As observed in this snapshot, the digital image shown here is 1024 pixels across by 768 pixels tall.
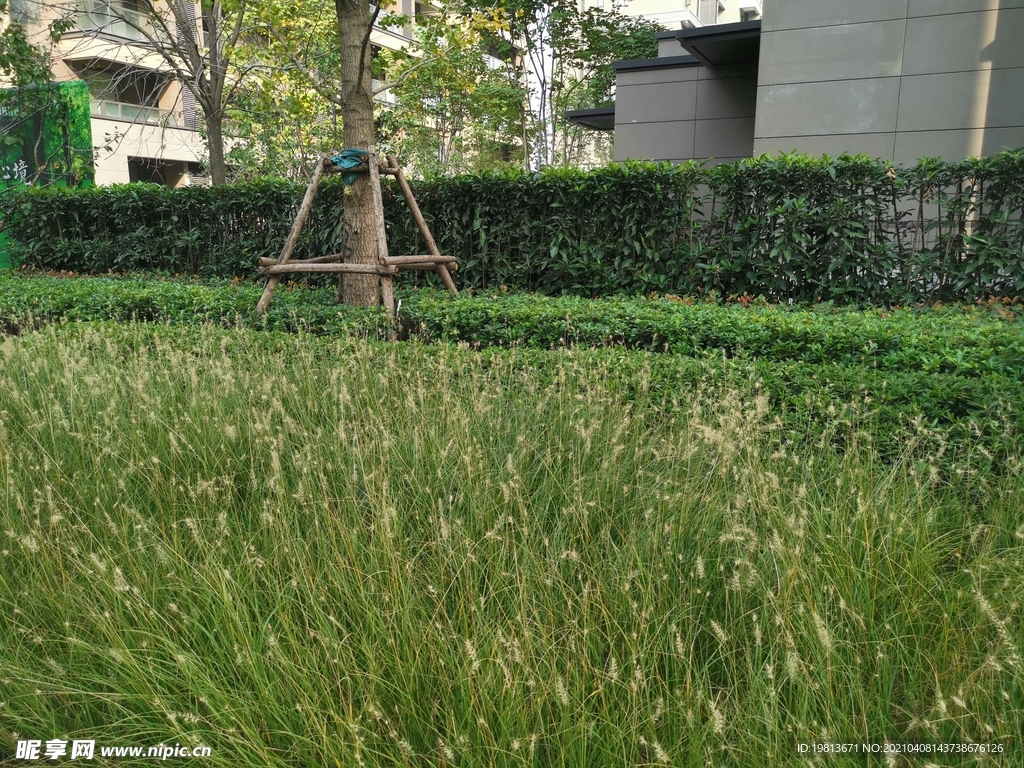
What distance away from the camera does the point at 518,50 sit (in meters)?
18.1

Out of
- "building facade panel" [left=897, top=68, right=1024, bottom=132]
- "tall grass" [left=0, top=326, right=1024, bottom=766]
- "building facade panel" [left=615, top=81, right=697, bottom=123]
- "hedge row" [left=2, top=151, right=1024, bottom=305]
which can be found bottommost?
"tall grass" [left=0, top=326, right=1024, bottom=766]

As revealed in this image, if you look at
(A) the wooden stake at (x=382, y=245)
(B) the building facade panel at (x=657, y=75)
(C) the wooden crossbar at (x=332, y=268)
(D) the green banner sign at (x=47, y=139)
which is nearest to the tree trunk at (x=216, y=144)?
(D) the green banner sign at (x=47, y=139)

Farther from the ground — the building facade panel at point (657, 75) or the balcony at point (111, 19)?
the balcony at point (111, 19)

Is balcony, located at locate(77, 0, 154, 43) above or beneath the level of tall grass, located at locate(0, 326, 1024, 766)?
above

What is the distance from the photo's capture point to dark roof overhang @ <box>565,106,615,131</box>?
49.5 ft

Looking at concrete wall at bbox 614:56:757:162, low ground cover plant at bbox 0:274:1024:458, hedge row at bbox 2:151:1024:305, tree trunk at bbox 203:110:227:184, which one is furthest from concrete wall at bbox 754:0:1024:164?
tree trunk at bbox 203:110:227:184

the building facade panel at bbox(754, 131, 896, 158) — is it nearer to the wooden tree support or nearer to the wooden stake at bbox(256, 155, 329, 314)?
the wooden tree support

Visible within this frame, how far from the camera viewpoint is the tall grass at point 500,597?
1850 millimetres

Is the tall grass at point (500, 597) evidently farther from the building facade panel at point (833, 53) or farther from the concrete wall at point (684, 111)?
the concrete wall at point (684, 111)

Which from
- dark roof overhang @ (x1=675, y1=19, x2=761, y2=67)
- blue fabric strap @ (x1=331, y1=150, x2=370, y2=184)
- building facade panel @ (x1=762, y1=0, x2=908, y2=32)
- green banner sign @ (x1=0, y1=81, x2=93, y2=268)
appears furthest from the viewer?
green banner sign @ (x1=0, y1=81, x2=93, y2=268)

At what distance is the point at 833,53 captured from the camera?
9.71 meters

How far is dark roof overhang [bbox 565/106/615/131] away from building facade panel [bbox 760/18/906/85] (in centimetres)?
526

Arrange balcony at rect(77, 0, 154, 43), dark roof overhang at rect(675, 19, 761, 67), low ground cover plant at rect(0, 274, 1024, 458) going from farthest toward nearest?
dark roof overhang at rect(675, 19, 761, 67)
balcony at rect(77, 0, 154, 43)
low ground cover plant at rect(0, 274, 1024, 458)

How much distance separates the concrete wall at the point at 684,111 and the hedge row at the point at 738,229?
4811mm
